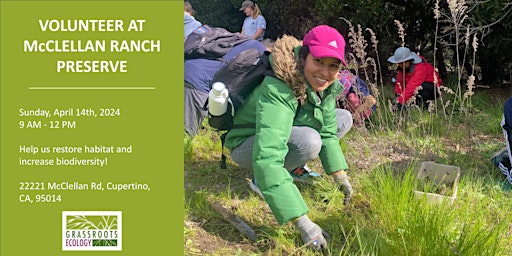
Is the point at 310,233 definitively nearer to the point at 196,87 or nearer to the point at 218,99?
the point at 218,99

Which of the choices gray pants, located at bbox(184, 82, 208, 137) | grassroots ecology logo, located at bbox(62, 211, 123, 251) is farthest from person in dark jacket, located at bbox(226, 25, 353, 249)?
gray pants, located at bbox(184, 82, 208, 137)

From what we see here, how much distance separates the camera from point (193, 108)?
15.0 feet

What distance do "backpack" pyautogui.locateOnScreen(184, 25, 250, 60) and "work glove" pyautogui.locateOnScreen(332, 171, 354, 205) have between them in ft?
7.23

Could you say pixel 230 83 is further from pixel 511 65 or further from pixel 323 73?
pixel 511 65

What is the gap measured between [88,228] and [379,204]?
142 centimetres

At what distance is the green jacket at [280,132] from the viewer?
2314mm

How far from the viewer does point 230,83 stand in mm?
2877

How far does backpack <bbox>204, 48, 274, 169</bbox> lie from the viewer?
278 centimetres

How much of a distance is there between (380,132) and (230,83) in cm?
174

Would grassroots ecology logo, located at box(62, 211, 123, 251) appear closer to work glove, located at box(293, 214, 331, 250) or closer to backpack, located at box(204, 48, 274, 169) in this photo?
work glove, located at box(293, 214, 331, 250)

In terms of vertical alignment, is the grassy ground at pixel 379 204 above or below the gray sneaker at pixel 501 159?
below

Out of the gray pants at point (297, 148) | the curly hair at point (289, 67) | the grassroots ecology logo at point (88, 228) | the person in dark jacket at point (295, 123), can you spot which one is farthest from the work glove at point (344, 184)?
the grassroots ecology logo at point (88, 228)

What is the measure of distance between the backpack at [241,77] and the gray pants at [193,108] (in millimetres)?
1534

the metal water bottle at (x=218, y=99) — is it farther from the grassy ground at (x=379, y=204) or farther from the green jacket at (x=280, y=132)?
the grassy ground at (x=379, y=204)
